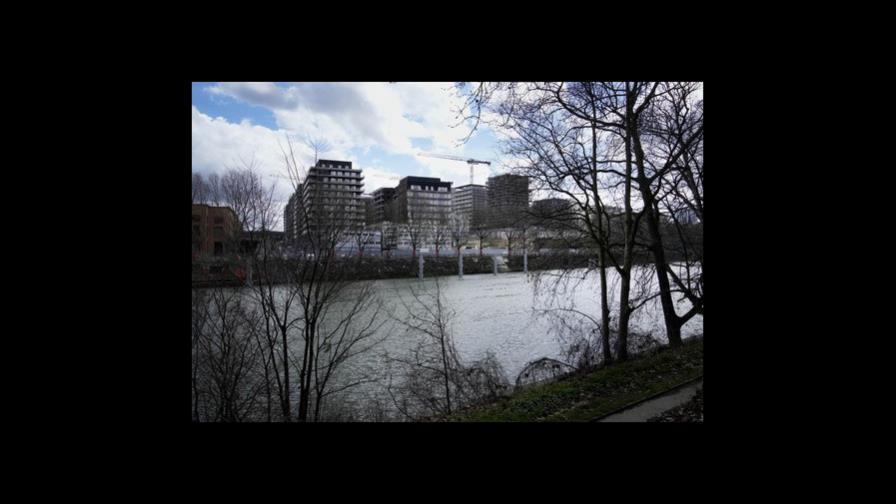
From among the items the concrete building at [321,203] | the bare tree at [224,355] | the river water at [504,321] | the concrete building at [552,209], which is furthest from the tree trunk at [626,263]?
the bare tree at [224,355]

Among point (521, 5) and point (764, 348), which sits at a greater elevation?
point (521, 5)

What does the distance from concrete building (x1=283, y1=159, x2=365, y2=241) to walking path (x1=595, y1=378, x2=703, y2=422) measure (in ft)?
13.3

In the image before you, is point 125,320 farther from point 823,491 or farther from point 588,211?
point 588,211

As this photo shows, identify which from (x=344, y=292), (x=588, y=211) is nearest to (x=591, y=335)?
(x=588, y=211)

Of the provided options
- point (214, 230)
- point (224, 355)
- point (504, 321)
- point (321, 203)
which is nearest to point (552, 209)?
point (321, 203)

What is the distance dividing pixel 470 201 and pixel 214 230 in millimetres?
7200

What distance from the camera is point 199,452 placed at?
137cm

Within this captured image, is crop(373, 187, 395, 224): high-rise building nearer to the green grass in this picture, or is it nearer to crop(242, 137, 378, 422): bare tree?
crop(242, 137, 378, 422): bare tree

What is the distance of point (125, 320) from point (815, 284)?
8.46 feet

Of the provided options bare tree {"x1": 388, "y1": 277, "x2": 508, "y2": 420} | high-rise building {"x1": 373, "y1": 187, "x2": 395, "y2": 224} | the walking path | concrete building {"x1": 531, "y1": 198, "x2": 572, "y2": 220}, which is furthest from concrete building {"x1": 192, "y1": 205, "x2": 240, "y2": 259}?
the walking path

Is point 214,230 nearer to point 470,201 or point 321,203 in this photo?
point 321,203

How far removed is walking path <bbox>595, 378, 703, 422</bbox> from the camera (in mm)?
3071

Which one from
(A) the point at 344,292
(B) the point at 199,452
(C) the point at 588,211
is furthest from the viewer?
(C) the point at 588,211

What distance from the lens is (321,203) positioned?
479cm
